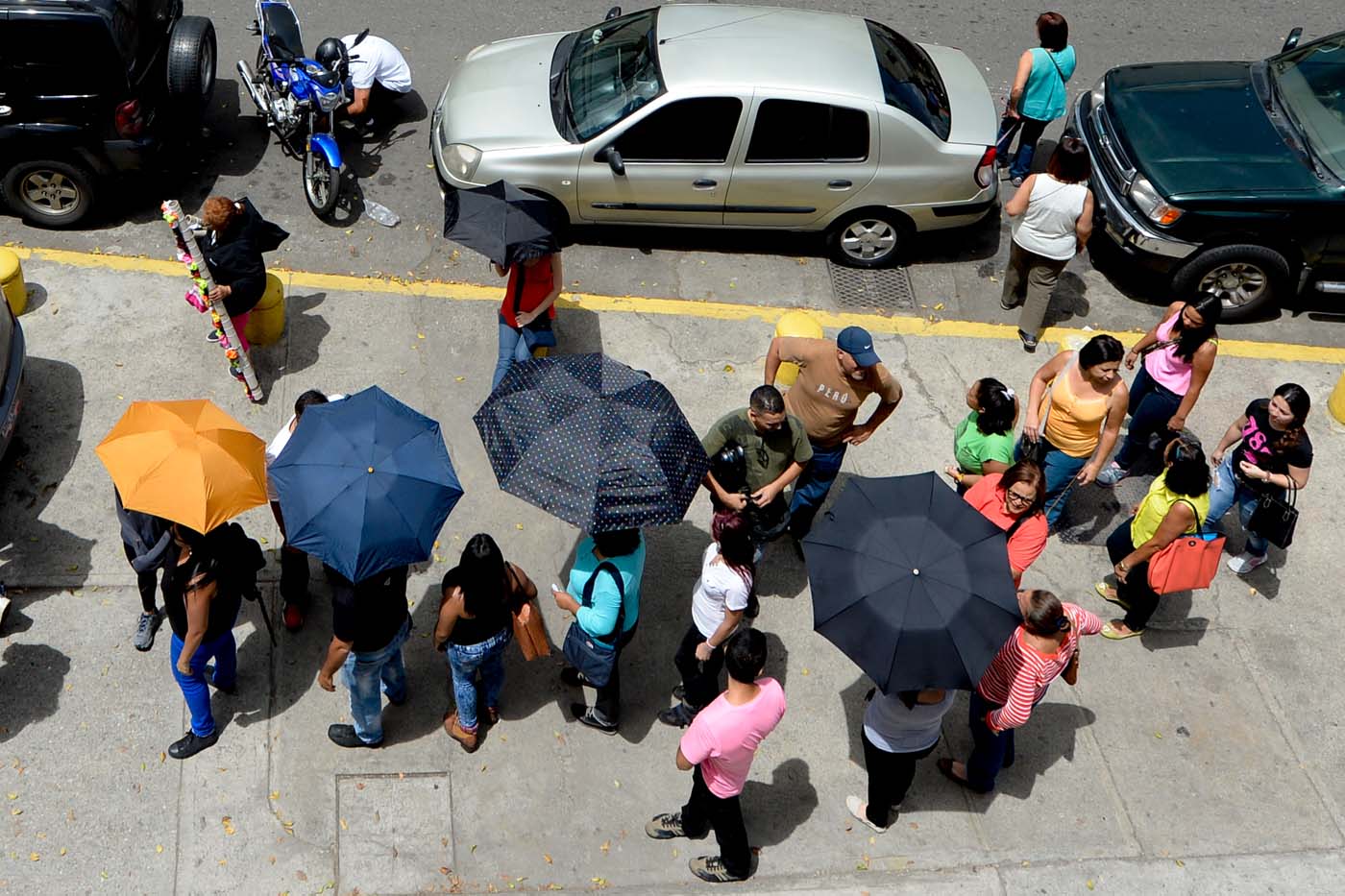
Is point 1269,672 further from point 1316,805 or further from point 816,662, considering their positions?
point 816,662

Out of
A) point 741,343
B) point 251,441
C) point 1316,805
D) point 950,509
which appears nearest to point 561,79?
point 741,343

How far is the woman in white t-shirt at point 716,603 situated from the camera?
5.63 m

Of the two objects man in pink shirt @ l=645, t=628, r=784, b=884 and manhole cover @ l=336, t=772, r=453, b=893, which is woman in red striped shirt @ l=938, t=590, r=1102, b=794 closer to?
man in pink shirt @ l=645, t=628, r=784, b=884

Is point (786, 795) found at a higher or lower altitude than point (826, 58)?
lower

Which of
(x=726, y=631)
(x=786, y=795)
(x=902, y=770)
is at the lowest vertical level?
(x=786, y=795)

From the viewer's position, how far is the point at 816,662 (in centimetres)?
709

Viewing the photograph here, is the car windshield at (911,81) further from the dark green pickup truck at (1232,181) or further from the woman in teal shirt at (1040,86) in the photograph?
the dark green pickup truck at (1232,181)

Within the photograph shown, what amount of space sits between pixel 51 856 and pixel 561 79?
21.6 ft

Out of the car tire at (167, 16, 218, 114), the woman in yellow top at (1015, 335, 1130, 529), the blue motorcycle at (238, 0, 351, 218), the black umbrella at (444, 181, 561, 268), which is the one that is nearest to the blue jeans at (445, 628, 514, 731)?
the black umbrella at (444, 181, 561, 268)

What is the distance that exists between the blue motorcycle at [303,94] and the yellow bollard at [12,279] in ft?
7.16

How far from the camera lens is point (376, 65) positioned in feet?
33.8

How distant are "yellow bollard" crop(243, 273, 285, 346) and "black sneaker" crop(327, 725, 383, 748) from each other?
3185 mm

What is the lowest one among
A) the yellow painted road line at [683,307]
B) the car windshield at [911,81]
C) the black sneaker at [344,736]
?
the black sneaker at [344,736]

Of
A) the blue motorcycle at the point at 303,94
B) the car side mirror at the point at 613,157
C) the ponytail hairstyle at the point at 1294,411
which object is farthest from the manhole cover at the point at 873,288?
the blue motorcycle at the point at 303,94
